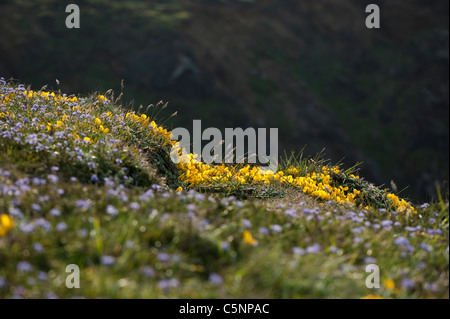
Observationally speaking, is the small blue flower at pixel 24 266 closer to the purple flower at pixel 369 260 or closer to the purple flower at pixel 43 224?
the purple flower at pixel 43 224

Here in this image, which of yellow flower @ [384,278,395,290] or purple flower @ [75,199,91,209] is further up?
purple flower @ [75,199,91,209]

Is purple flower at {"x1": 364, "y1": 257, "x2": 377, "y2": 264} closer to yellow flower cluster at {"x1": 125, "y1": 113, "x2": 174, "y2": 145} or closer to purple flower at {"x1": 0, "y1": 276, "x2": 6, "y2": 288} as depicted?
purple flower at {"x1": 0, "y1": 276, "x2": 6, "y2": 288}

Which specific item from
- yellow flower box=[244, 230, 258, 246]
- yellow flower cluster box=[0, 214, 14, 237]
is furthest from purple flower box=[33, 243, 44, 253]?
yellow flower box=[244, 230, 258, 246]

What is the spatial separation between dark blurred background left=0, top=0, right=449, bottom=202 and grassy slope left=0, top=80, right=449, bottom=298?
2571cm

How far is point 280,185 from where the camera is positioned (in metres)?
7.61

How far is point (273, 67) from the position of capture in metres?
40.3

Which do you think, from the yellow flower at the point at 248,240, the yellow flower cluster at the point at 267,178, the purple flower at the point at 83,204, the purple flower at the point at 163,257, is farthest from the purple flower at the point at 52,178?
the yellow flower cluster at the point at 267,178

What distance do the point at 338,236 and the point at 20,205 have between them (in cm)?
279

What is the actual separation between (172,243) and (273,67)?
38167 millimetres

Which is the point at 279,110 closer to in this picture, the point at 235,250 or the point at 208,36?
the point at 208,36

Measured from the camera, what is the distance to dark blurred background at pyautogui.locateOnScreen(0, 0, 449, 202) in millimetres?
33344

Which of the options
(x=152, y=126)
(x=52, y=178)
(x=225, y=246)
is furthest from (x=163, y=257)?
(x=152, y=126)

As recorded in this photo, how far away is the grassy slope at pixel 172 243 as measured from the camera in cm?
307
